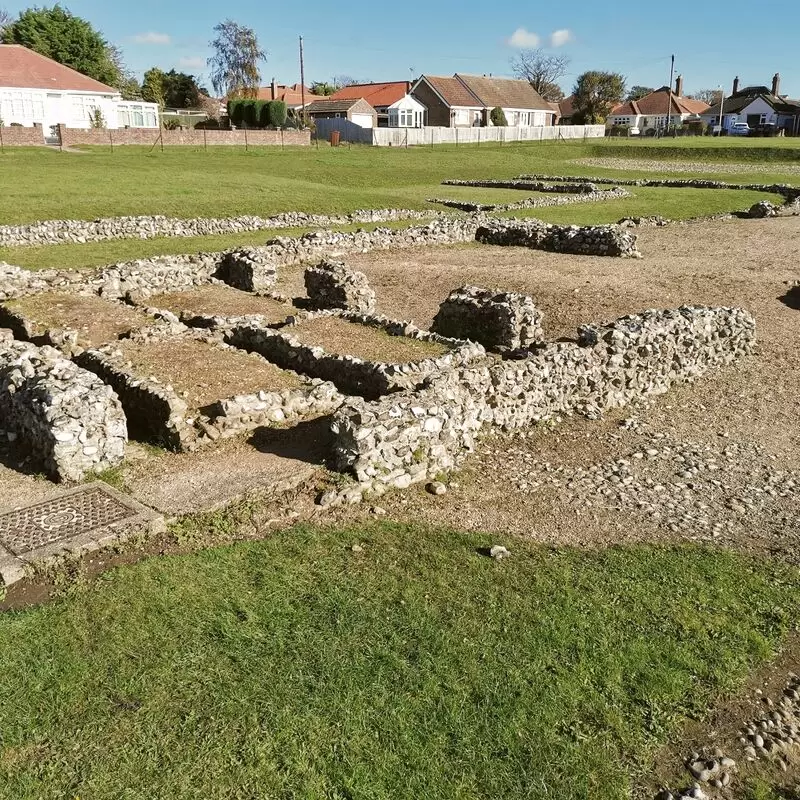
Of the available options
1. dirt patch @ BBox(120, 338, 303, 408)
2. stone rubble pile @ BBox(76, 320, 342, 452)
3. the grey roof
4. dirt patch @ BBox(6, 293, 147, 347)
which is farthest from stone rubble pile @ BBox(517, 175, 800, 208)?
the grey roof

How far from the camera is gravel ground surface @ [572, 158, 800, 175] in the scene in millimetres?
59412

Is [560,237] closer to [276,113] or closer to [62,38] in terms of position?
[276,113]

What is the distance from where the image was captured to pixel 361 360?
12.5 meters

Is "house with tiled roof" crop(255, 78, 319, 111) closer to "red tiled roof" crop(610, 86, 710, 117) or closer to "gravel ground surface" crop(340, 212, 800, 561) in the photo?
"red tiled roof" crop(610, 86, 710, 117)

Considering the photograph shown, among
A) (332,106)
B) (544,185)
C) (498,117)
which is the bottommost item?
(544,185)

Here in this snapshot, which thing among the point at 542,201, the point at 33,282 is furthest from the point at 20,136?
the point at 33,282

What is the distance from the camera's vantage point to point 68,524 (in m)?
8.44

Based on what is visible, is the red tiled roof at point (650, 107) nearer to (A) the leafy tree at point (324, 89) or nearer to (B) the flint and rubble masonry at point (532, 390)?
(A) the leafy tree at point (324, 89)

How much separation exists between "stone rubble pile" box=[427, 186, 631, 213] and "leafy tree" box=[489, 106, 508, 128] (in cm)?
5302

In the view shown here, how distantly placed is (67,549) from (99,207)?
92.0 feet

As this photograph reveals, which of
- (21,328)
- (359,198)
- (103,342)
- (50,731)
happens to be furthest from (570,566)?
(359,198)

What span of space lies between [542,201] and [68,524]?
35.6 metres

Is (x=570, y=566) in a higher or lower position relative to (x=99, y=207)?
lower

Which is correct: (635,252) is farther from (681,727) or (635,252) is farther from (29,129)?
(29,129)
